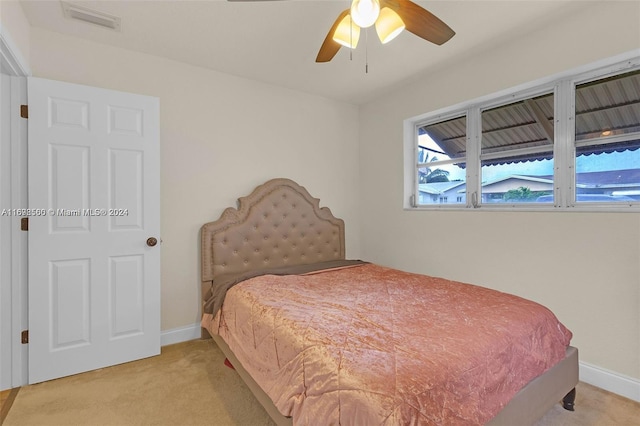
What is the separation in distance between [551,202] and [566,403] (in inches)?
53.2

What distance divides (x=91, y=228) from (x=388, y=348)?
224 cm

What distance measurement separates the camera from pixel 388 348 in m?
1.25

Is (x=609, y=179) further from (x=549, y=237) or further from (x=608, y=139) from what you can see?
(x=549, y=237)

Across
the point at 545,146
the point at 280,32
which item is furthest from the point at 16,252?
the point at 545,146

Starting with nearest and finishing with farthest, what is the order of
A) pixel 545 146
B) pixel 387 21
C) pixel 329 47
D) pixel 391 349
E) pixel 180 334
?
pixel 391 349 < pixel 387 21 < pixel 329 47 < pixel 545 146 < pixel 180 334

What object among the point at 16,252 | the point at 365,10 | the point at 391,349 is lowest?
the point at 391,349

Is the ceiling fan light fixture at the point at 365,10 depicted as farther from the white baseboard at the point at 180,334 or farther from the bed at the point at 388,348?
the white baseboard at the point at 180,334

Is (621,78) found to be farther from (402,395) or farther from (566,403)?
(402,395)

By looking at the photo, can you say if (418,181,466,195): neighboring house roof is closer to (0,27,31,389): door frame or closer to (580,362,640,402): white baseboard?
(580,362,640,402): white baseboard

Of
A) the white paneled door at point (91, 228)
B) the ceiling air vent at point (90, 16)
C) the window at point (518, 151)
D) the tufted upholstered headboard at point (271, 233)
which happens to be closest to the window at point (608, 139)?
the window at point (518, 151)

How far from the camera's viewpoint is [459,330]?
1.42m

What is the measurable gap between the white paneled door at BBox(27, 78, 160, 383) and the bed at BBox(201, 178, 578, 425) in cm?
62

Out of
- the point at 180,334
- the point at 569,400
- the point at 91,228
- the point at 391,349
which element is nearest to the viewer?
the point at 391,349

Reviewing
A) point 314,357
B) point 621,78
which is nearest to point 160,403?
point 314,357
